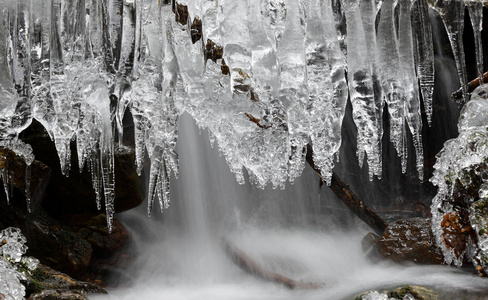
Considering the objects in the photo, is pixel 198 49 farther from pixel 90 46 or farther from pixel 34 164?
pixel 34 164

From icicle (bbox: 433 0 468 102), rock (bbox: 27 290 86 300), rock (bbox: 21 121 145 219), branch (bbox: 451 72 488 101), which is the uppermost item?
icicle (bbox: 433 0 468 102)

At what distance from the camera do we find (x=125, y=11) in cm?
293

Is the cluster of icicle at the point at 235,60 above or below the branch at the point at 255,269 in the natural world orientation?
above

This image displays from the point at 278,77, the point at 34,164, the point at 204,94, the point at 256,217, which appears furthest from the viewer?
the point at 256,217

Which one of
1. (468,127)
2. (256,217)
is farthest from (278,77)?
(256,217)

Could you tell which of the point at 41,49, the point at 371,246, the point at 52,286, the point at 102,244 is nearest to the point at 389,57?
the point at 41,49

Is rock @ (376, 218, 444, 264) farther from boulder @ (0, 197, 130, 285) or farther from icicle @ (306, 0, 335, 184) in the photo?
boulder @ (0, 197, 130, 285)

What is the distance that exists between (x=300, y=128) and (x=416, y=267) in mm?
2407

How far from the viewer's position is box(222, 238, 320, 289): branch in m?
4.94

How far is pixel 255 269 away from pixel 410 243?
199 centimetres

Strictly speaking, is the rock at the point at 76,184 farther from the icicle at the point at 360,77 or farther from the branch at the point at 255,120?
the icicle at the point at 360,77

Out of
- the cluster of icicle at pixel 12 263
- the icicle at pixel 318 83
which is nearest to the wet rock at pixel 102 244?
the cluster of icicle at pixel 12 263

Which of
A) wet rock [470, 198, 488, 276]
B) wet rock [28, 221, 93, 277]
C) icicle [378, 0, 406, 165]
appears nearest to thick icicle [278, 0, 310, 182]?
icicle [378, 0, 406, 165]

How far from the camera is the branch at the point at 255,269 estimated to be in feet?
16.2
